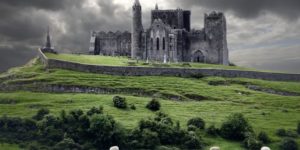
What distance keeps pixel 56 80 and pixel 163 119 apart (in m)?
30.4

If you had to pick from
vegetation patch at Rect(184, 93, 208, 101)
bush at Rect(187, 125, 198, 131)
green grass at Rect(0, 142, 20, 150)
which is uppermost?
vegetation patch at Rect(184, 93, 208, 101)

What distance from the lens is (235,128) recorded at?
95.4m

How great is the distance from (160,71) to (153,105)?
81.3 feet

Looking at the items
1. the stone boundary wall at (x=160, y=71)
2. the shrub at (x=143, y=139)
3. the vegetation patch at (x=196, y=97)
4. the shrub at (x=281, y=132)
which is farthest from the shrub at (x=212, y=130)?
the stone boundary wall at (x=160, y=71)

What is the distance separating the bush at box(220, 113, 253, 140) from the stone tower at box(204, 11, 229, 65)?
62.3 metres

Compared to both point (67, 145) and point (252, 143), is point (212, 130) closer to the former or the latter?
point (252, 143)

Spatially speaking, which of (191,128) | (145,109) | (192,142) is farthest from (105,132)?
(145,109)

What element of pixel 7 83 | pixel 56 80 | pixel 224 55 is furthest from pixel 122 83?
pixel 224 55

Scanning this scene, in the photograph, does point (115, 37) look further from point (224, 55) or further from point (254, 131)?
point (254, 131)

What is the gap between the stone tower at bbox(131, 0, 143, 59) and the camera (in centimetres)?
15900

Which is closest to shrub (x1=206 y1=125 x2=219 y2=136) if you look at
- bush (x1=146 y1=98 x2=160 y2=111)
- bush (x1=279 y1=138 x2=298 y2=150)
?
bush (x1=279 y1=138 x2=298 y2=150)

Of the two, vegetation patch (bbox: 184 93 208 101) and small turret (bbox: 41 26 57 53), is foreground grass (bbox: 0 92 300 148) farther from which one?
small turret (bbox: 41 26 57 53)

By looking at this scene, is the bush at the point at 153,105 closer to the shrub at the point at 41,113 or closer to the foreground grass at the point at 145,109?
the foreground grass at the point at 145,109

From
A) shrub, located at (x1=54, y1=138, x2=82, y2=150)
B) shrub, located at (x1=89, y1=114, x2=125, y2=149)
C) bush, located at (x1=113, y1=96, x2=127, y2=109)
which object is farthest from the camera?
bush, located at (x1=113, y1=96, x2=127, y2=109)
